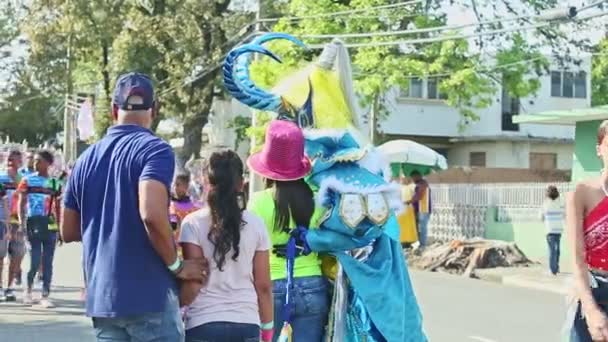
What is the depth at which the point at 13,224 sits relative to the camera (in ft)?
38.3

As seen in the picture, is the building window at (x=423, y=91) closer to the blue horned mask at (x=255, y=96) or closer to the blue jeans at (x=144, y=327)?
the blue horned mask at (x=255, y=96)

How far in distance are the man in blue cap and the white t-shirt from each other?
0.50 ft

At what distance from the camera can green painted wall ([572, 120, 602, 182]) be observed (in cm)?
2070

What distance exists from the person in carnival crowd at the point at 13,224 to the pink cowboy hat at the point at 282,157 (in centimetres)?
689

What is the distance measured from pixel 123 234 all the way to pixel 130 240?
0.04 m

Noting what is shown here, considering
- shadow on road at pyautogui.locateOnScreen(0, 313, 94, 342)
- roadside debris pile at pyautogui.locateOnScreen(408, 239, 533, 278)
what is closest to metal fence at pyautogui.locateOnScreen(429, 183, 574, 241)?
roadside debris pile at pyautogui.locateOnScreen(408, 239, 533, 278)

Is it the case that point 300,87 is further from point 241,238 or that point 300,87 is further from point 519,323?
point 519,323

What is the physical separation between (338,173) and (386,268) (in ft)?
1.84

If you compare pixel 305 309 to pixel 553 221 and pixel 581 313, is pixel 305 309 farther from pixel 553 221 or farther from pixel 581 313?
pixel 553 221

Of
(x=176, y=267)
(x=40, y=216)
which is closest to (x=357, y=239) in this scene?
(x=176, y=267)

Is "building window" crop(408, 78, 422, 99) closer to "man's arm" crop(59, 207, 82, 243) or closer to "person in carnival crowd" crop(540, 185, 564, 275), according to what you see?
"person in carnival crowd" crop(540, 185, 564, 275)

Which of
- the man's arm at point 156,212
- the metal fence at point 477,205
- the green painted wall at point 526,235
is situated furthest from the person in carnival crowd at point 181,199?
the metal fence at point 477,205

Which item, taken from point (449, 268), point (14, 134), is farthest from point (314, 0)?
point (14, 134)

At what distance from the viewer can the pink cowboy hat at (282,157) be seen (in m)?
4.97
